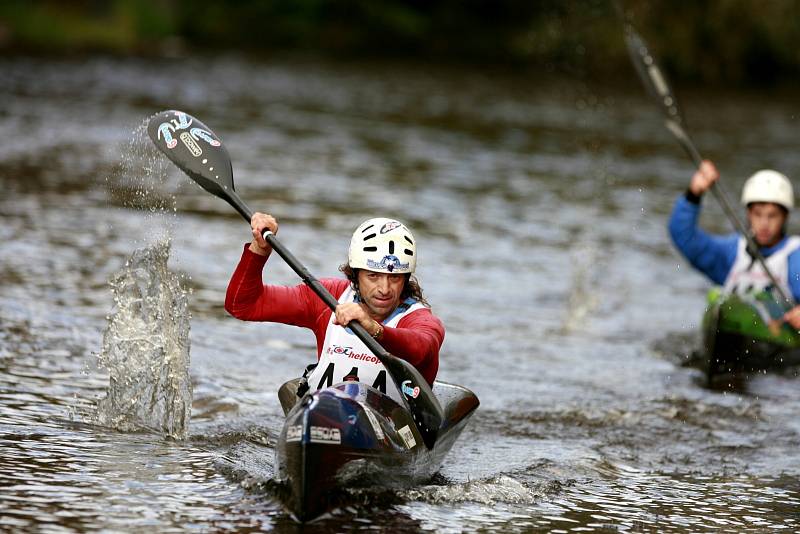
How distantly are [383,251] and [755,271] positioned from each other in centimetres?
436

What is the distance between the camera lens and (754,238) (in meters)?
9.78

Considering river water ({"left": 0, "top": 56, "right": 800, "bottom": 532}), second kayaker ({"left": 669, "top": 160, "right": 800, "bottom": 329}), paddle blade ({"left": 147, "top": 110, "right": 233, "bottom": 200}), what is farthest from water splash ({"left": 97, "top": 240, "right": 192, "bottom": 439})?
second kayaker ({"left": 669, "top": 160, "right": 800, "bottom": 329})

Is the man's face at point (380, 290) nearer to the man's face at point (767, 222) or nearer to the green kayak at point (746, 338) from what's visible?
the green kayak at point (746, 338)

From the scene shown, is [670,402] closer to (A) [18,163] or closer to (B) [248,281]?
(B) [248,281]

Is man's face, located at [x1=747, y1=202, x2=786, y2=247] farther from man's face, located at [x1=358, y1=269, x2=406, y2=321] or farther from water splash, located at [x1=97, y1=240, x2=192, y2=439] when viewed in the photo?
water splash, located at [x1=97, y1=240, x2=192, y2=439]

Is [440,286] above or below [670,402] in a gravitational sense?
above

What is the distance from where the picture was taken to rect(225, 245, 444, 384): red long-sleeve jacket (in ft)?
20.8

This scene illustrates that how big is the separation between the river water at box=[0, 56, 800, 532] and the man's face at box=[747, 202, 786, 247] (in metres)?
0.97

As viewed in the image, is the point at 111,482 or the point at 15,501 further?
the point at 111,482

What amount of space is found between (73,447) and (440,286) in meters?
5.91

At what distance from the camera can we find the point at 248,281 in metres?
6.43

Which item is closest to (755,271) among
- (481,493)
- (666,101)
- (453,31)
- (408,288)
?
(666,101)

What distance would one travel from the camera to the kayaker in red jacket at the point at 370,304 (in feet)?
20.7

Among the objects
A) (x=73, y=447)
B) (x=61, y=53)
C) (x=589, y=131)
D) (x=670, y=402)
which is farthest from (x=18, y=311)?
(x=61, y=53)
